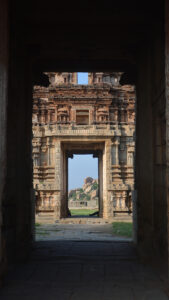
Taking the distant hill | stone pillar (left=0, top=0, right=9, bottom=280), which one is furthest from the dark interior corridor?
the distant hill

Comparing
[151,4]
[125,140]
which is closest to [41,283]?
[151,4]

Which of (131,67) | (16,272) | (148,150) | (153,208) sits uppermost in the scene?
(131,67)

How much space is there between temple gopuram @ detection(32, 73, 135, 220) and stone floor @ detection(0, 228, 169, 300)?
8554 millimetres

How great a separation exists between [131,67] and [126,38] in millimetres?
1215

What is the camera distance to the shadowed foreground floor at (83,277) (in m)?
3.44

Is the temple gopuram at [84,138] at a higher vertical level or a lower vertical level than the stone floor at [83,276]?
higher

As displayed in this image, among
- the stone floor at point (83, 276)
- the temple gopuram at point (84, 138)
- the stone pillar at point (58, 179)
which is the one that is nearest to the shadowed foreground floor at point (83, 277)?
the stone floor at point (83, 276)

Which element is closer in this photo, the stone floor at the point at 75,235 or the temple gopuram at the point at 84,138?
the stone floor at the point at 75,235

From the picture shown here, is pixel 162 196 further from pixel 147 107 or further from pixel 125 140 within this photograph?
pixel 125 140

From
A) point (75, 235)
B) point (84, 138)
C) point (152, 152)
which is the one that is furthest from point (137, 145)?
point (84, 138)

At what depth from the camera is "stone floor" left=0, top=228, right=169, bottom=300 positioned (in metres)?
3.44

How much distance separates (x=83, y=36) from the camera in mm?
5742

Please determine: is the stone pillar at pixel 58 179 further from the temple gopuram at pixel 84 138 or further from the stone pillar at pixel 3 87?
the stone pillar at pixel 3 87

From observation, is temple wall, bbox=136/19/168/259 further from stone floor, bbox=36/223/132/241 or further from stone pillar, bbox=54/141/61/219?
stone pillar, bbox=54/141/61/219
